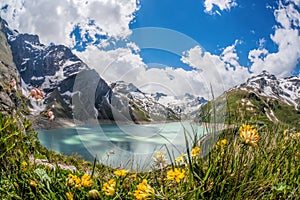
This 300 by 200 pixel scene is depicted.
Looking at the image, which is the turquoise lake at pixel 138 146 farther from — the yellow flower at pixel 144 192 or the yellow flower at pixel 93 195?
the yellow flower at pixel 144 192

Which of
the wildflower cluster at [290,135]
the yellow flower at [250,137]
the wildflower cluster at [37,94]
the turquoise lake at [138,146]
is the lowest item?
the turquoise lake at [138,146]

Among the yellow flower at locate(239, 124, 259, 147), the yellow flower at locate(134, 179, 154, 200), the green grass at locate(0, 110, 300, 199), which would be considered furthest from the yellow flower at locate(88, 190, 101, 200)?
the yellow flower at locate(239, 124, 259, 147)

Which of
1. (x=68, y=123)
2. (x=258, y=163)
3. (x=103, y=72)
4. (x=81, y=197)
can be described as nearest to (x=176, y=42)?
(x=103, y=72)

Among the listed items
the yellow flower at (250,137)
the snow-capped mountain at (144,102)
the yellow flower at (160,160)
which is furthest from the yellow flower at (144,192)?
the snow-capped mountain at (144,102)

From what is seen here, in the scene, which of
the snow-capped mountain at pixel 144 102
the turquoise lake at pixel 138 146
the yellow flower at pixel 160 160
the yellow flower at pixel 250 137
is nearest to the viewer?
the yellow flower at pixel 250 137

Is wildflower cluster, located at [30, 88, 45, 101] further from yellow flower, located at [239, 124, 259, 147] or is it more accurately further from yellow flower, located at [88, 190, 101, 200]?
yellow flower, located at [239, 124, 259, 147]

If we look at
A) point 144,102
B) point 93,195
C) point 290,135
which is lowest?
point 93,195

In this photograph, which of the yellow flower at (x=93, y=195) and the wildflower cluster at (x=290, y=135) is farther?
the wildflower cluster at (x=290, y=135)

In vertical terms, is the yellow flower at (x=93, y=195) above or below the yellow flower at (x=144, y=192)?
below

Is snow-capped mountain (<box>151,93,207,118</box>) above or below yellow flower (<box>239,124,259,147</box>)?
above

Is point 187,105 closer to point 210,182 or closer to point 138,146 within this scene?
point 210,182

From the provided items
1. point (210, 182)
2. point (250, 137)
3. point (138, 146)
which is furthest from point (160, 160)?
point (138, 146)

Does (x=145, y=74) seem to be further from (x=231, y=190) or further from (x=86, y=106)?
(x=86, y=106)

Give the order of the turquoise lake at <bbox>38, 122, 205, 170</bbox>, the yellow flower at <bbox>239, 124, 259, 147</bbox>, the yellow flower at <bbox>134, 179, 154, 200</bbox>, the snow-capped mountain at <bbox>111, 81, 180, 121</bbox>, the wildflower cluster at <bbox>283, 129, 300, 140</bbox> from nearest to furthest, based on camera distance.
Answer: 1. the yellow flower at <bbox>134, 179, 154, 200</bbox>
2. the yellow flower at <bbox>239, 124, 259, 147</bbox>
3. the turquoise lake at <bbox>38, 122, 205, 170</bbox>
4. the wildflower cluster at <bbox>283, 129, 300, 140</bbox>
5. the snow-capped mountain at <bbox>111, 81, 180, 121</bbox>
